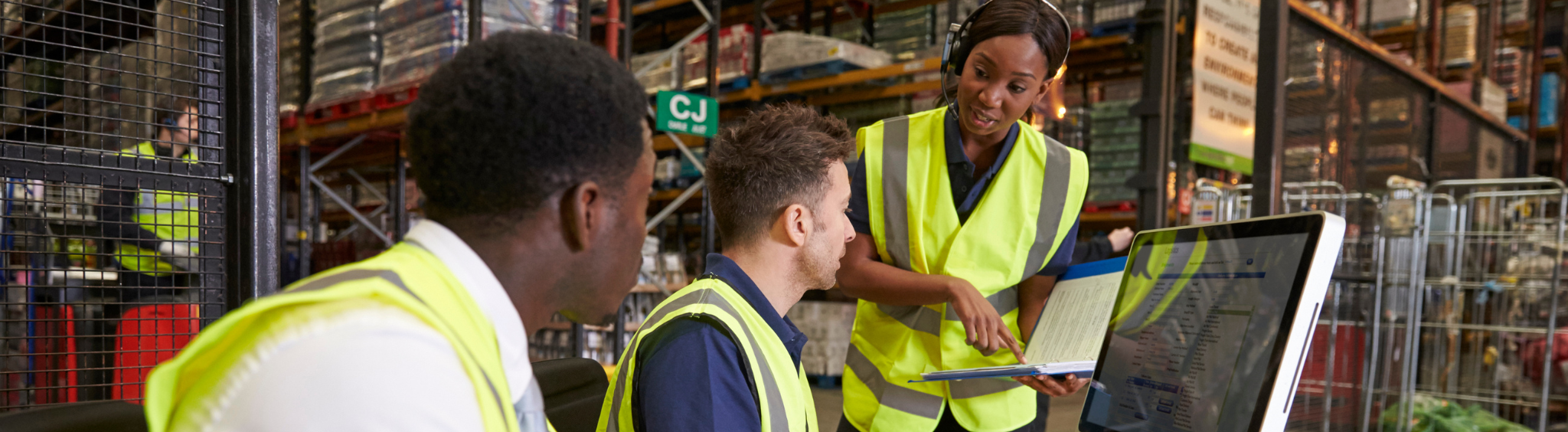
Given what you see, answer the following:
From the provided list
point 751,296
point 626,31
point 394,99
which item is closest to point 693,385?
point 751,296

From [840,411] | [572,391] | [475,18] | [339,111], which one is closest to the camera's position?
[572,391]

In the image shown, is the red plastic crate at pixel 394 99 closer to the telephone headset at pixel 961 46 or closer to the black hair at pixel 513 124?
the telephone headset at pixel 961 46

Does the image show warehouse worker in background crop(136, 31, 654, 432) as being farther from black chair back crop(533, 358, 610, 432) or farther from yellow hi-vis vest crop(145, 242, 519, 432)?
black chair back crop(533, 358, 610, 432)

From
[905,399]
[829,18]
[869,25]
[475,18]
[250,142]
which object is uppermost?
[829,18]

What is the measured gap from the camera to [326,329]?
1.63 ft

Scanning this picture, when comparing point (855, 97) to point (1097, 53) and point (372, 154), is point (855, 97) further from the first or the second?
point (372, 154)

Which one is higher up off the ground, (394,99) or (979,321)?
(394,99)

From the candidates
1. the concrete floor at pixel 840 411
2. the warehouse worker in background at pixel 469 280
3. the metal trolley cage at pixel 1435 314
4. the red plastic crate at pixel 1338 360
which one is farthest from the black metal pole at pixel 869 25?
the warehouse worker in background at pixel 469 280

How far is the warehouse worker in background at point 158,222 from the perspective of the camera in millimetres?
1431

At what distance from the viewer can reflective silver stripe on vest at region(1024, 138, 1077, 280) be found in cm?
169

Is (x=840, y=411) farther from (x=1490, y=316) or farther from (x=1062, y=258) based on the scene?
(x=1062, y=258)

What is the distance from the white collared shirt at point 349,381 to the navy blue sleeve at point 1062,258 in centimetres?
138

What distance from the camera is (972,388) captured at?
5.36 ft

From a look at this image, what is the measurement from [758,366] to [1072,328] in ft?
1.99
